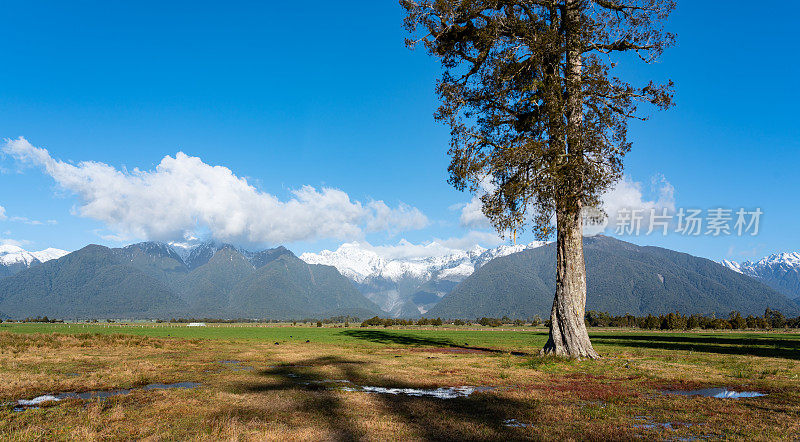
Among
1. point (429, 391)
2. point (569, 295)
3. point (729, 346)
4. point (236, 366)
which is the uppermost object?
point (569, 295)

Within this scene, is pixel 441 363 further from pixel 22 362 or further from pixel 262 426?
pixel 22 362

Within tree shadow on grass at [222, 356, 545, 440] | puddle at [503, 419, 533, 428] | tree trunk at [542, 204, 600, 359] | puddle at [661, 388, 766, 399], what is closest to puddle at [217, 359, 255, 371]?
tree shadow on grass at [222, 356, 545, 440]

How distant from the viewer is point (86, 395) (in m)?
12.4

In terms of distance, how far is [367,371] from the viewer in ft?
59.5

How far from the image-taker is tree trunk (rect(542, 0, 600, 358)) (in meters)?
22.4

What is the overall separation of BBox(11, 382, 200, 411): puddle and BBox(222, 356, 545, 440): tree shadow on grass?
2.16m

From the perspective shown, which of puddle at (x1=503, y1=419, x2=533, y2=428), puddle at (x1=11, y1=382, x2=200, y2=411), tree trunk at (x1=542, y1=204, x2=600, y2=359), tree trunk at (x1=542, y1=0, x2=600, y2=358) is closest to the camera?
puddle at (x1=503, y1=419, x2=533, y2=428)

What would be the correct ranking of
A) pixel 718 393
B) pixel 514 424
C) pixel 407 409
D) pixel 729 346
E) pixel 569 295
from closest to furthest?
pixel 514 424
pixel 407 409
pixel 718 393
pixel 569 295
pixel 729 346

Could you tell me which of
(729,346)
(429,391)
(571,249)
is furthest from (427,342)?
(429,391)

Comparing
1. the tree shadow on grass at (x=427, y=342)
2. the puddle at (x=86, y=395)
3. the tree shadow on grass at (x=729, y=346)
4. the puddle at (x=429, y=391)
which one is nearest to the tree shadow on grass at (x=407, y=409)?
the puddle at (x=429, y=391)

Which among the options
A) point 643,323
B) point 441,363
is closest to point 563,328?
point 441,363

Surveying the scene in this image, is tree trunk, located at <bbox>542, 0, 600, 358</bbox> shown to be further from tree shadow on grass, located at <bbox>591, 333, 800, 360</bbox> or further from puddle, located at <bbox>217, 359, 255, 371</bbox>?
puddle, located at <bbox>217, 359, 255, 371</bbox>

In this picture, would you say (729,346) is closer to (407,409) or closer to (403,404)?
(403,404)

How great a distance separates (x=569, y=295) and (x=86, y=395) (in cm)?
2154
